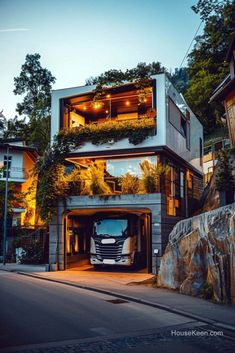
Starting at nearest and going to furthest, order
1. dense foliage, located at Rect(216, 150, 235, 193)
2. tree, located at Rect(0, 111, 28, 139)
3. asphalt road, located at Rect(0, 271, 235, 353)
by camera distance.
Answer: asphalt road, located at Rect(0, 271, 235, 353) → dense foliage, located at Rect(216, 150, 235, 193) → tree, located at Rect(0, 111, 28, 139)

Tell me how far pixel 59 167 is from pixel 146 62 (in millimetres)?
7665

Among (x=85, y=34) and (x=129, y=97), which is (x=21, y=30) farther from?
(x=129, y=97)

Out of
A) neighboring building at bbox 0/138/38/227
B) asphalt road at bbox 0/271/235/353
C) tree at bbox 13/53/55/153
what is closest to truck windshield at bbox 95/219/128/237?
asphalt road at bbox 0/271/235/353

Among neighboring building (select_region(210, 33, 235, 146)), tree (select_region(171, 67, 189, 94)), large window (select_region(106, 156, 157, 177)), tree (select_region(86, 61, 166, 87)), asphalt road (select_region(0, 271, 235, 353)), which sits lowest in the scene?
asphalt road (select_region(0, 271, 235, 353))

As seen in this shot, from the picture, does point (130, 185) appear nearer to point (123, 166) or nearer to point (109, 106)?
point (123, 166)

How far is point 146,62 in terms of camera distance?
72.4ft

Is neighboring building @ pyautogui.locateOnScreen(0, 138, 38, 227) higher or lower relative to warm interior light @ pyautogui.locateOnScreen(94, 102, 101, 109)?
lower

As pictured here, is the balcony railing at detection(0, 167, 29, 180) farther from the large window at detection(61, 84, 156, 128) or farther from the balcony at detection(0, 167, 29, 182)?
the large window at detection(61, 84, 156, 128)

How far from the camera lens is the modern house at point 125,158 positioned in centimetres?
1988

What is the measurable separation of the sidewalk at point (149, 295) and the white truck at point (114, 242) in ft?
2.61

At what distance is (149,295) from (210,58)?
30.1 metres

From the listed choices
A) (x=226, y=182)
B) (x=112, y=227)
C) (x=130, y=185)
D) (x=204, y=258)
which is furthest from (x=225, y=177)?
(x=112, y=227)

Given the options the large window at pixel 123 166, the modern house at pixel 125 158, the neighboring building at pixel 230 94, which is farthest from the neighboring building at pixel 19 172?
the neighboring building at pixel 230 94

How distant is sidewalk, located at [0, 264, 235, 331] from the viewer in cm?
966
